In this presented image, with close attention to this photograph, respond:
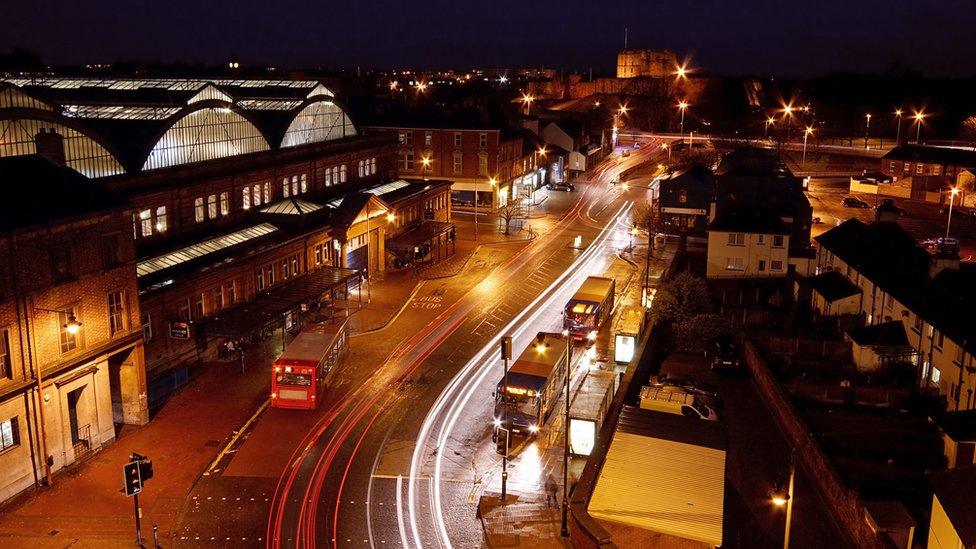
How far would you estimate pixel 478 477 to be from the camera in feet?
98.2

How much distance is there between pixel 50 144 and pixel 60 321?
1380 cm

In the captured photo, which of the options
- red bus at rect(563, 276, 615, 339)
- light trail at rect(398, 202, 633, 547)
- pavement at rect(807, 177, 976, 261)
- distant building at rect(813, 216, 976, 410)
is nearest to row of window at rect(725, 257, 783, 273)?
distant building at rect(813, 216, 976, 410)

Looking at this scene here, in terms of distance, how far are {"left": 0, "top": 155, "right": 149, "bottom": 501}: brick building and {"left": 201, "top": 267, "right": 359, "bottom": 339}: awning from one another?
22.3 feet

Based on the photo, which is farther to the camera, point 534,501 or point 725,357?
point 725,357

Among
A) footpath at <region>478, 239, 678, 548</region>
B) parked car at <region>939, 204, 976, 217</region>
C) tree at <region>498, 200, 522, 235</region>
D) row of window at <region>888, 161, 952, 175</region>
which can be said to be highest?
row of window at <region>888, 161, 952, 175</region>

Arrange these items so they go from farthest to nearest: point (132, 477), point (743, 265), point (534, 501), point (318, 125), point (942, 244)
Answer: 1. point (318, 125)
2. point (942, 244)
3. point (743, 265)
4. point (534, 501)
5. point (132, 477)

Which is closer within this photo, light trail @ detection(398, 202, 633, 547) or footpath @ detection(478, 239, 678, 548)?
footpath @ detection(478, 239, 678, 548)

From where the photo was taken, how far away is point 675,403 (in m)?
33.6

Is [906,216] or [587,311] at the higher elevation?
[906,216]

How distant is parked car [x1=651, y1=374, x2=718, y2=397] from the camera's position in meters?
37.0

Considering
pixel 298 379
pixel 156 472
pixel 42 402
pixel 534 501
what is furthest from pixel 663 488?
pixel 42 402

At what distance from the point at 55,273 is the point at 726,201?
2192 inches

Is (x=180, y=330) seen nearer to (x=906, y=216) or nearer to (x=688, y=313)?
(x=688, y=313)

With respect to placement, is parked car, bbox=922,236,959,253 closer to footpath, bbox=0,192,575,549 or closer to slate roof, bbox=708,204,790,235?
slate roof, bbox=708,204,790,235
